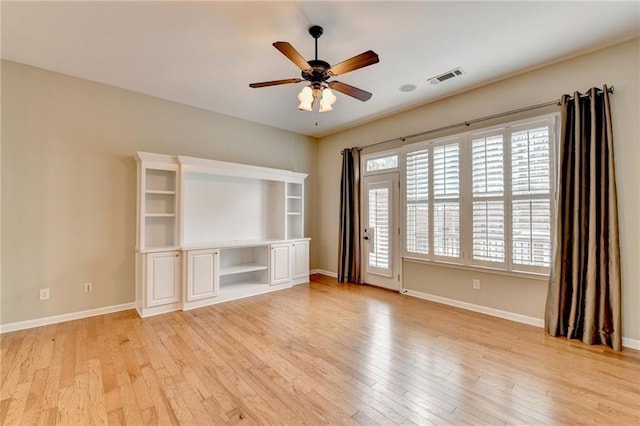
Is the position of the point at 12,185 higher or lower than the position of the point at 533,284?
higher

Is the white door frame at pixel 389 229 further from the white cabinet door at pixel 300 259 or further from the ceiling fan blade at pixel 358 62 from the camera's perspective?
the ceiling fan blade at pixel 358 62

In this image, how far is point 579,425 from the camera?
1769 millimetres

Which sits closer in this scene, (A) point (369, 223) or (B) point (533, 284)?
(B) point (533, 284)

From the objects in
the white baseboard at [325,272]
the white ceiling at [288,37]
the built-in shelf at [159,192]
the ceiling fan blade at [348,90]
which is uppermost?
the white ceiling at [288,37]

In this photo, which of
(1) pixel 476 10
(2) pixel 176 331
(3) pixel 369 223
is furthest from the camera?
(3) pixel 369 223

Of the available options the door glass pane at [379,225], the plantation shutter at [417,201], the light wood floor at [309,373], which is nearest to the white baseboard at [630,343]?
the light wood floor at [309,373]

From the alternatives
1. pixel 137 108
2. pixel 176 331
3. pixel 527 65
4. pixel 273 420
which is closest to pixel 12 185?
pixel 137 108

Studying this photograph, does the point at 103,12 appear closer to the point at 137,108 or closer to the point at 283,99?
the point at 137,108

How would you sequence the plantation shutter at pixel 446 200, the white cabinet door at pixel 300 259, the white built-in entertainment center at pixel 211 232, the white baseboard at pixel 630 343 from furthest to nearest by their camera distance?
the white cabinet door at pixel 300 259
the plantation shutter at pixel 446 200
the white built-in entertainment center at pixel 211 232
the white baseboard at pixel 630 343

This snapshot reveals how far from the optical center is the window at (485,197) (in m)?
3.35

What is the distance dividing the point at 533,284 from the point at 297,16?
12.9ft

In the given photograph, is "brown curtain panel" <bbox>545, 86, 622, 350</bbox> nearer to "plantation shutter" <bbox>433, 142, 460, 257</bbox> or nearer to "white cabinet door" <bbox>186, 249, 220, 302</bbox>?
"plantation shutter" <bbox>433, 142, 460, 257</bbox>

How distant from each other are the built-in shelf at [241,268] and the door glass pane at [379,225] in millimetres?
2033

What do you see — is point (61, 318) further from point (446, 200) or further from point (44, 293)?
point (446, 200)
